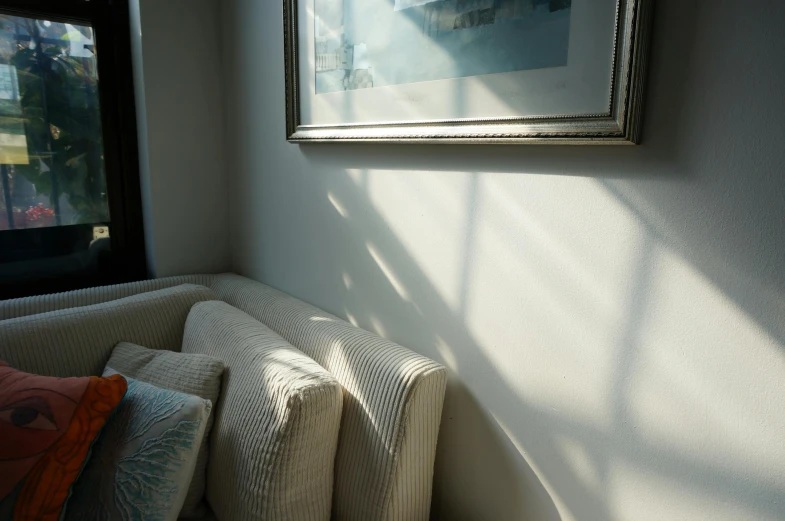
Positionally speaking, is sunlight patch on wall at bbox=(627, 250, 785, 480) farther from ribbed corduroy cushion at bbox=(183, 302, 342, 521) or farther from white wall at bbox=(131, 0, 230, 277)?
white wall at bbox=(131, 0, 230, 277)

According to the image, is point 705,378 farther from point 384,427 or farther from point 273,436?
point 273,436

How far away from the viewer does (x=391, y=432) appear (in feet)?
3.48

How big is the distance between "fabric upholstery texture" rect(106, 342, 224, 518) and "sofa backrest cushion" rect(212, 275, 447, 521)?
283 millimetres

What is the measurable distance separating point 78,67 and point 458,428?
1.67 m

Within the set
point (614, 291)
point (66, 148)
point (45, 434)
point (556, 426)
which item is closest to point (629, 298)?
point (614, 291)

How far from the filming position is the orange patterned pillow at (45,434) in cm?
102

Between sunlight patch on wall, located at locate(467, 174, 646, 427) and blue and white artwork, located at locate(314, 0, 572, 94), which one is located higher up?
blue and white artwork, located at locate(314, 0, 572, 94)

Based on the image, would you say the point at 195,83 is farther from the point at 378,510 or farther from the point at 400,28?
the point at 378,510

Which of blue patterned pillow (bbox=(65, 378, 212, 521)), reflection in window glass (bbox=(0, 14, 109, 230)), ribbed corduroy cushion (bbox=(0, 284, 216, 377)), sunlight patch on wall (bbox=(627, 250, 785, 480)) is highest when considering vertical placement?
reflection in window glass (bbox=(0, 14, 109, 230))

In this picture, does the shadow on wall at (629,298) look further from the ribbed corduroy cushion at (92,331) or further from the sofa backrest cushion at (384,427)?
the ribbed corduroy cushion at (92,331)

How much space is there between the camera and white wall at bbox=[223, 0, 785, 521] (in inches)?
27.0

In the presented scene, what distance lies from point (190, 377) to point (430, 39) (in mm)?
967

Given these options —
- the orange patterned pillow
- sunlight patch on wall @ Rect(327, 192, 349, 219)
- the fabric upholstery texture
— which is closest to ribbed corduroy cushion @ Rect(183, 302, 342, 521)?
the fabric upholstery texture

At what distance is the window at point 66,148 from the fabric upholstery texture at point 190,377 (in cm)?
63
